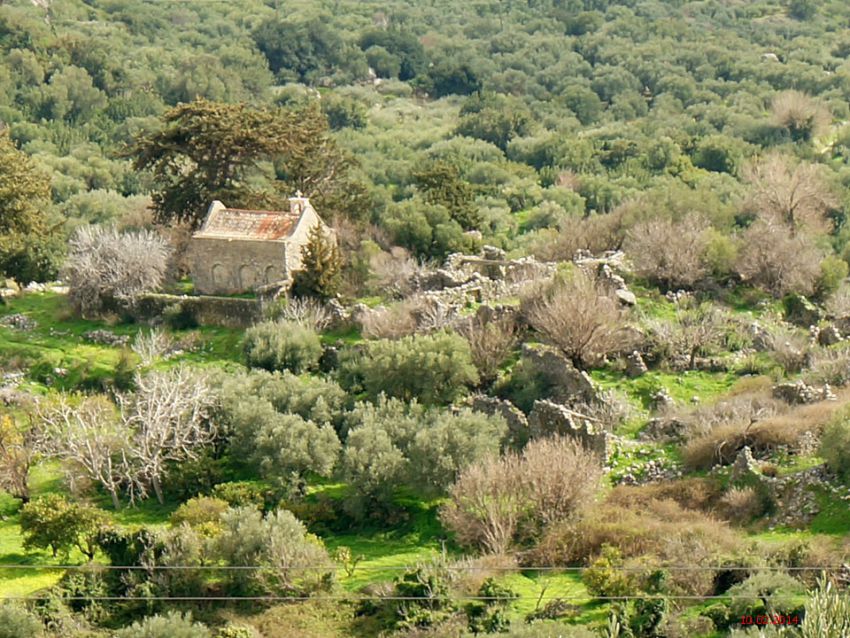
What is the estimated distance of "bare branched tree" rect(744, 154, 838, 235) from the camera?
47.1 m

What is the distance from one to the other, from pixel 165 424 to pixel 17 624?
8099mm

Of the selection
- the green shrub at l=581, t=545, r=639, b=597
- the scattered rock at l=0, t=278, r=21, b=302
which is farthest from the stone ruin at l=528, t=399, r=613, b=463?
the scattered rock at l=0, t=278, r=21, b=302

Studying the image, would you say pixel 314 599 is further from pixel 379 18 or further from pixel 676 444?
pixel 379 18

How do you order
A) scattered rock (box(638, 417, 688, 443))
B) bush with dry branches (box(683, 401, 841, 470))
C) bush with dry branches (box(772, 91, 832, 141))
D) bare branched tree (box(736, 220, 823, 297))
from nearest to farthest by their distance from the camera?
bush with dry branches (box(683, 401, 841, 470)) < scattered rock (box(638, 417, 688, 443)) < bare branched tree (box(736, 220, 823, 297)) < bush with dry branches (box(772, 91, 832, 141))

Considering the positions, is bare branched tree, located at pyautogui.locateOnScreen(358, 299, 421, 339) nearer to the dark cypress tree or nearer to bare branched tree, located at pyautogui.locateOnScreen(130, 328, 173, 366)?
the dark cypress tree

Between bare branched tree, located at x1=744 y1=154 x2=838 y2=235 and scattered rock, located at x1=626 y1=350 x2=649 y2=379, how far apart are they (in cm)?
1191

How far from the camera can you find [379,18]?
129250mm

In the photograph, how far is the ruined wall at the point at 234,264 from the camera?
4144 centimetres

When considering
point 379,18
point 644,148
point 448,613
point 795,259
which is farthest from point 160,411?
point 379,18

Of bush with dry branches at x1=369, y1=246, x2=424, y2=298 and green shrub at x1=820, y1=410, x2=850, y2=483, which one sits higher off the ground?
green shrub at x1=820, y1=410, x2=850, y2=483

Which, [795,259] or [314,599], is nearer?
[314,599]

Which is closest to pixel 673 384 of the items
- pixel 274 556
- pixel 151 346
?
pixel 274 556

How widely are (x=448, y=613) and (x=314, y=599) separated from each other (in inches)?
115
